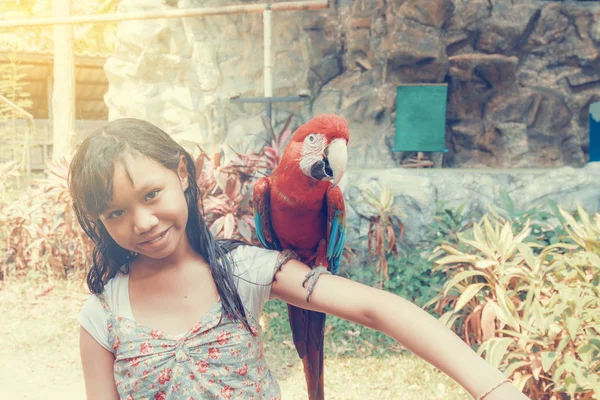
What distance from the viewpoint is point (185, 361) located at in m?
0.82

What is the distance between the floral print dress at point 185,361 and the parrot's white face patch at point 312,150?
34 cm

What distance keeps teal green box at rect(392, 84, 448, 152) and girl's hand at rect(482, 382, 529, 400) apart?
4394mm

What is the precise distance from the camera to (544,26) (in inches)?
206

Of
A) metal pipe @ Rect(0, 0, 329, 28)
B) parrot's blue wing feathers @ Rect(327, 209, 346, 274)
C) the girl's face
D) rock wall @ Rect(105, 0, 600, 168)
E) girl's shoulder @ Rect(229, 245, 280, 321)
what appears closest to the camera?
the girl's face

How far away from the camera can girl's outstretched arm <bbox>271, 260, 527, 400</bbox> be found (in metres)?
0.71

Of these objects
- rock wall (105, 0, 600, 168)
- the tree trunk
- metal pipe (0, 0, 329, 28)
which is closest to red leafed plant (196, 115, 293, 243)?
metal pipe (0, 0, 329, 28)

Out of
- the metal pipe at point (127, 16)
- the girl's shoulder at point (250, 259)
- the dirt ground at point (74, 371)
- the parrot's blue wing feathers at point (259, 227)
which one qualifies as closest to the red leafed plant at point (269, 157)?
the metal pipe at point (127, 16)

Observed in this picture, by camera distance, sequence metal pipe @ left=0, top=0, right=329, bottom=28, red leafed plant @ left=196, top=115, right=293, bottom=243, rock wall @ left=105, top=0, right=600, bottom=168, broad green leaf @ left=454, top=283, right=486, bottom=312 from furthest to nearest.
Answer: rock wall @ left=105, top=0, right=600, bottom=168 < red leafed plant @ left=196, top=115, right=293, bottom=243 < broad green leaf @ left=454, top=283, right=486, bottom=312 < metal pipe @ left=0, top=0, right=329, bottom=28

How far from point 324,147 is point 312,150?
3cm

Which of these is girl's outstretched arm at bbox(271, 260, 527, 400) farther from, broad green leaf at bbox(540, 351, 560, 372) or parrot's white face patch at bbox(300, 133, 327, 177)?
broad green leaf at bbox(540, 351, 560, 372)

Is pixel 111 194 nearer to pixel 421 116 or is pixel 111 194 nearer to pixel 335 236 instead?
pixel 335 236

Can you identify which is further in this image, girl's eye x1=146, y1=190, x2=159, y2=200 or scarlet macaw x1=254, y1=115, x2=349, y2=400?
scarlet macaw x1=254, y1=115, x2=349, y2=400

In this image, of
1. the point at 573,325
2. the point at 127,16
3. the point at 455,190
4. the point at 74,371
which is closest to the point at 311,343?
the point at 573,325

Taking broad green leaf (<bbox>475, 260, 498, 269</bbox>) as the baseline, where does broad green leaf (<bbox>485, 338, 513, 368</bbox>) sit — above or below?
below
